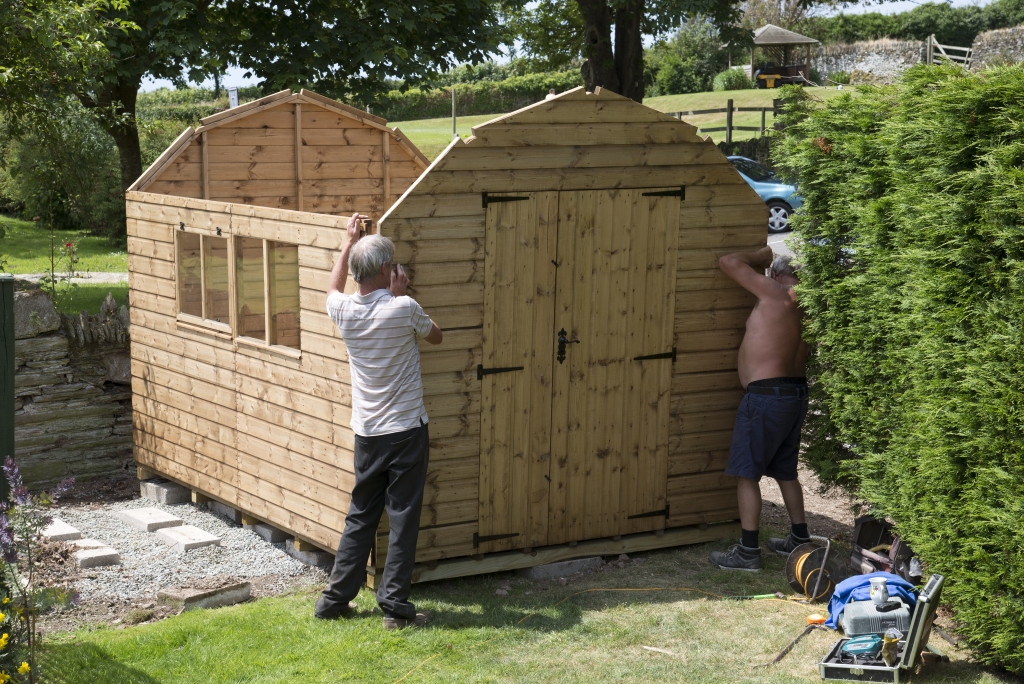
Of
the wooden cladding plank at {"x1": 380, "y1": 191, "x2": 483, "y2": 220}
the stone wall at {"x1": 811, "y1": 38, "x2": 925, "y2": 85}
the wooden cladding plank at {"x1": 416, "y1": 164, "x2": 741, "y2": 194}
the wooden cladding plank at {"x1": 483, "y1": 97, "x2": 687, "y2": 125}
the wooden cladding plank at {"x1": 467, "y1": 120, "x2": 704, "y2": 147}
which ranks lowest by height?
the wooden cladding plank at {"x1": 380, "y1": 191, "x2": 483, "y2": 220}

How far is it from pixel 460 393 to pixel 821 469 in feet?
8.10

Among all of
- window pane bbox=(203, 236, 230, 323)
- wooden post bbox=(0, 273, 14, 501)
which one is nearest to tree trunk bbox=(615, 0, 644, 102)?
window pane bbox=(203, 236, 230, 323)

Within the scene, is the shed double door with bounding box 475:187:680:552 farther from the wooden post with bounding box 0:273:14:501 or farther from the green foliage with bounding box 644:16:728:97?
the green foliage with bounding box 644:16:728:97

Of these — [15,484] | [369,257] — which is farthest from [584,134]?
[15,484]

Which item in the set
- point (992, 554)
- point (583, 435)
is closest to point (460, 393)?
point (583, 435)

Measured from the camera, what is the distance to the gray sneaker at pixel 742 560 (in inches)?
270

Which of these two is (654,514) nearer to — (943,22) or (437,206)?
(437,206)

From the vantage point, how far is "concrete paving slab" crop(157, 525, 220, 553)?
7.21 meters

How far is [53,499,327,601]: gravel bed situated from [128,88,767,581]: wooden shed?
27cm

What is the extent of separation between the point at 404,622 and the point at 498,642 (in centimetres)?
56

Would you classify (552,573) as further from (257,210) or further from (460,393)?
(257,210)

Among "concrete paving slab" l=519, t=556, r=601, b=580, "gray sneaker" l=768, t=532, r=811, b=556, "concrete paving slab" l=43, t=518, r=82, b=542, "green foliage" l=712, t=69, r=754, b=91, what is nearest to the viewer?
"concrete paving slab" l=519, t=556, r=601, b=580

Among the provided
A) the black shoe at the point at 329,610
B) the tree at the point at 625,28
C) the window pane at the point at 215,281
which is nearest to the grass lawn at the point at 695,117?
the tree at the point at 625,28

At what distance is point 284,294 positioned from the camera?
22.6 ft
